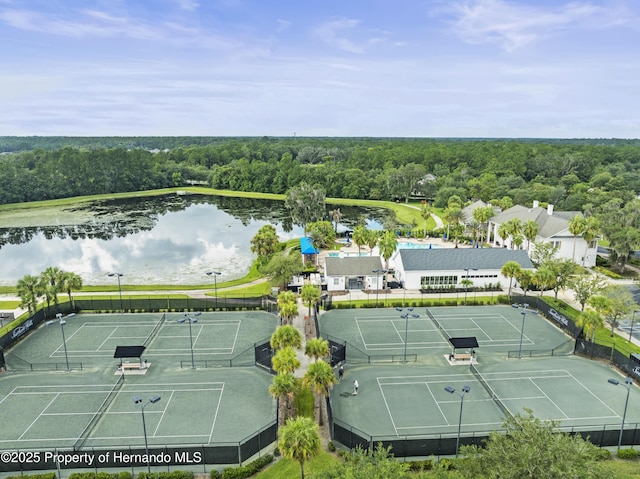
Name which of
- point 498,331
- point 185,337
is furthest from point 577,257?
point 185,337

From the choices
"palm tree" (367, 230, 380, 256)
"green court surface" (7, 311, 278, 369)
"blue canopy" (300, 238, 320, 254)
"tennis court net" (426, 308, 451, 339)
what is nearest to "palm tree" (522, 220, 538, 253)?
"palm tree" (367, 230, 380, 256)

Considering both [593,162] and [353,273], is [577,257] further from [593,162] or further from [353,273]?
[593,162]

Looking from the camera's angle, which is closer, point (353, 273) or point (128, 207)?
point (353, 273)

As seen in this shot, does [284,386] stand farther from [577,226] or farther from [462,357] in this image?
[577,226]

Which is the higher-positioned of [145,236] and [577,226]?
[577,226]

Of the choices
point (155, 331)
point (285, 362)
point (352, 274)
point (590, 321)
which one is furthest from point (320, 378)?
point (352, 274)
